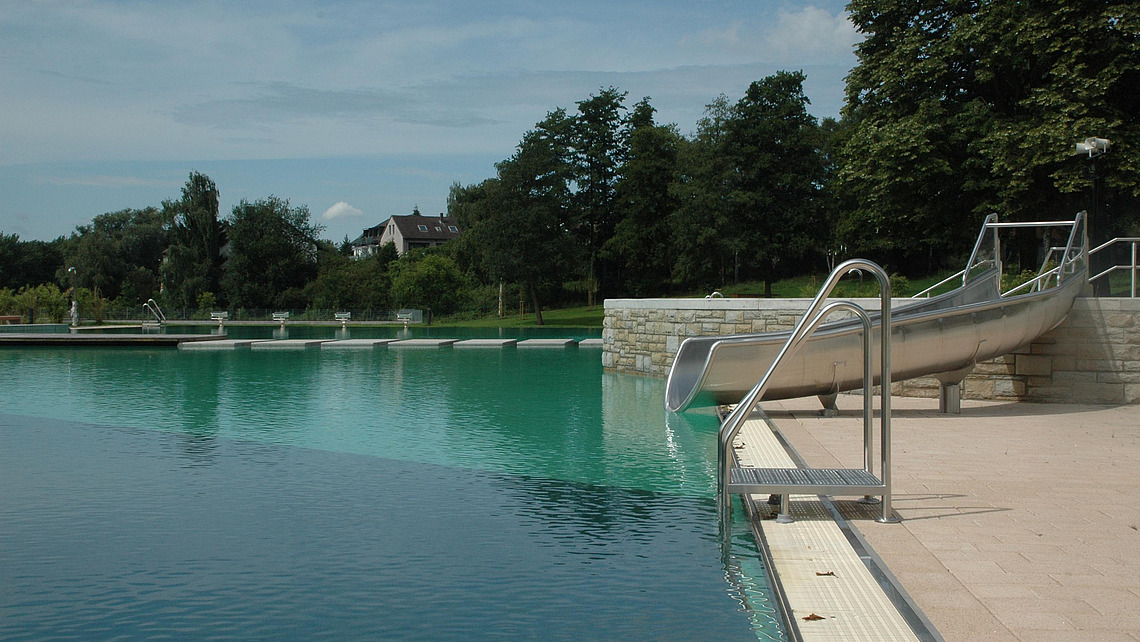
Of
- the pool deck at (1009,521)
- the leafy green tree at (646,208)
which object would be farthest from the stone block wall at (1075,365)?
the leafy green tree at (646,208)

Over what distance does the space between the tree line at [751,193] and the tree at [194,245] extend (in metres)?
0.13

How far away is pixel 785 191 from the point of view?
42531 mm

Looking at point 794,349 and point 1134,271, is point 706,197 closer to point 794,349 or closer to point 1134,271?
point 1134,271

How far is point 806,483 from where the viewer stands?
5199 millimetres

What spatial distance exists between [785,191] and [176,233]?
38.7 meters

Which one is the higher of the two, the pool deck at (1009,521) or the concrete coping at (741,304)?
the concrete coping at (741,304)

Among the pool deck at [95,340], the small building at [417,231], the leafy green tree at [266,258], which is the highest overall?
the small building at [417,231]

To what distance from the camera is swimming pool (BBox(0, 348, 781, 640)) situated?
428 cm

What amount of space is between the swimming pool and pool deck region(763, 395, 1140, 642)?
0.79 meters

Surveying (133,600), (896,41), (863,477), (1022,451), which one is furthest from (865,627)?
(896,41)

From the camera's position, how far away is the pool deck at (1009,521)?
11.7ft

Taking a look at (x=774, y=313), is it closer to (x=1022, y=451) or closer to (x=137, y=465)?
(x=1022, y=451)

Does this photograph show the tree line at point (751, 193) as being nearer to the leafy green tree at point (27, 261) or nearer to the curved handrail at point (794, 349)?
the leafy green tree at point (27, 261)

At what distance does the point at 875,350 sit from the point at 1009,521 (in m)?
4.53
